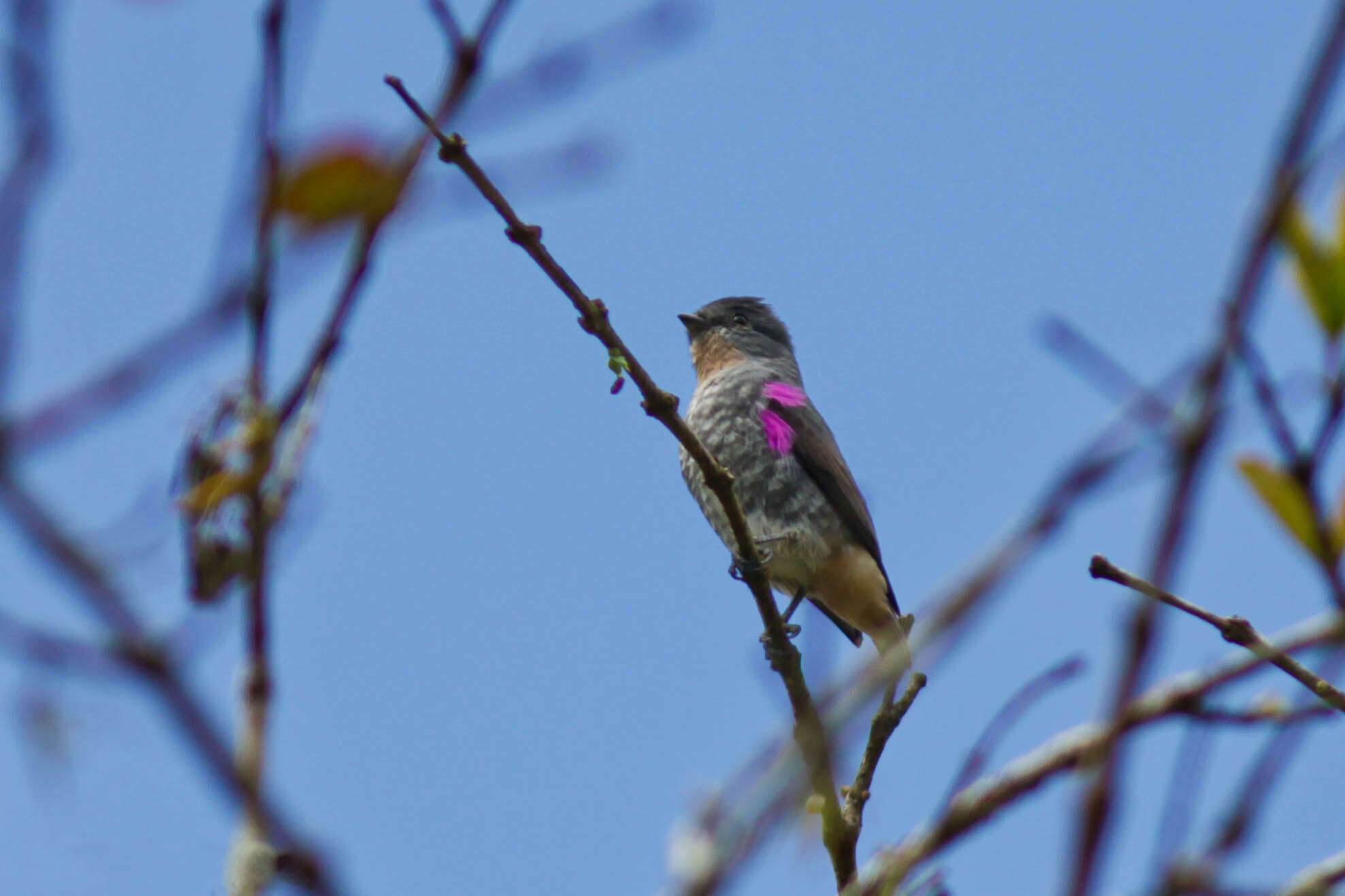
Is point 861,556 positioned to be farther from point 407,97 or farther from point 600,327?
point 407,97

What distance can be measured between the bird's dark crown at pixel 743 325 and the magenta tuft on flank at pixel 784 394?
68 cm

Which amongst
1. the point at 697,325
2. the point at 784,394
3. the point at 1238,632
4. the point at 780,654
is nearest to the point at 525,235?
the point at 1238,632

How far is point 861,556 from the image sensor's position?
24.4ft

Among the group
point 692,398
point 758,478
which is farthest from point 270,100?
point 692,398

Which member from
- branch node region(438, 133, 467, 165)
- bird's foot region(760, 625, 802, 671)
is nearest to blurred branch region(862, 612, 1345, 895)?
branch node region(438, 133, 467, 165)

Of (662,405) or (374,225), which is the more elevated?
(662,405)

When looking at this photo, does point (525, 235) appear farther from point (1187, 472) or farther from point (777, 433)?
point (777, 433)

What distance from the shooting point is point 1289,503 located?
1.22 m

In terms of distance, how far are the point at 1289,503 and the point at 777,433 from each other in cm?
629

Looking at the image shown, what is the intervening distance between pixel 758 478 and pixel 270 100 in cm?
633

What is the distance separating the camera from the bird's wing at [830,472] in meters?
7.46

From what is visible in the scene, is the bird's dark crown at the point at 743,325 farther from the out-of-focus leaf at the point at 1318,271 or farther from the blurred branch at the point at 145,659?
the blurred branch at the point at 145,659

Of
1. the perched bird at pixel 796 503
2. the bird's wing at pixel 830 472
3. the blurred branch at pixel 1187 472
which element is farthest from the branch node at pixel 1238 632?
the bird's wing at pixel 830 472

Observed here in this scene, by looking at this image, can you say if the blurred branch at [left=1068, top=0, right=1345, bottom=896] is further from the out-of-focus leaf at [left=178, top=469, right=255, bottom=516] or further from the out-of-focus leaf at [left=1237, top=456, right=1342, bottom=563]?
the out-of-focus leaf at [left=178, top=469, right=255, bottom=516]
